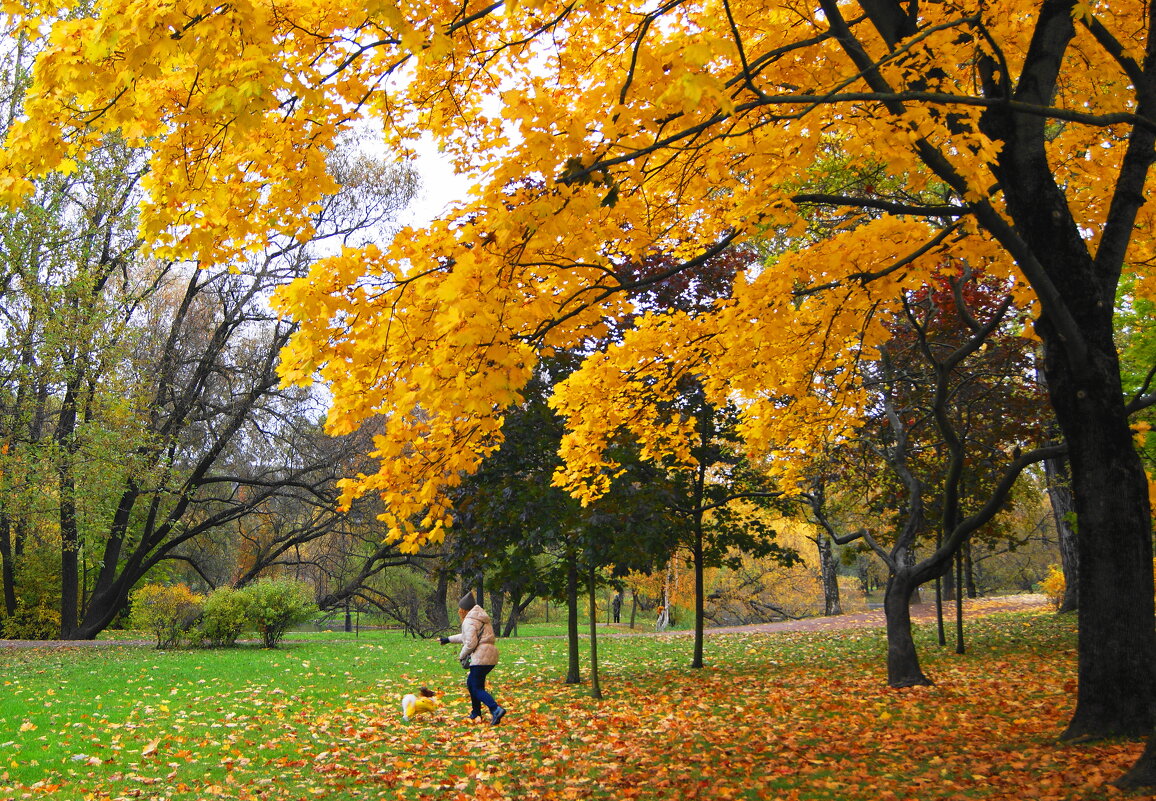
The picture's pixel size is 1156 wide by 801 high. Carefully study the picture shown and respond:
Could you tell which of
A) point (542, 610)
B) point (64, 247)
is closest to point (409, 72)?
point (64, 247)

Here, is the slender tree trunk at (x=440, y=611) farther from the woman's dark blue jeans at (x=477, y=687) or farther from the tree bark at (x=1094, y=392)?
the tree bark at (x=1094, y=392)

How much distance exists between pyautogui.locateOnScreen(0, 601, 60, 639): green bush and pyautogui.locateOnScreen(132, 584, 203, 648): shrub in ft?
18.4

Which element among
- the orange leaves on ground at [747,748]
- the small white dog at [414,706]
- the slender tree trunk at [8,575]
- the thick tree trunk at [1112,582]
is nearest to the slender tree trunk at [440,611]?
the slender tree trunk at [8,575]

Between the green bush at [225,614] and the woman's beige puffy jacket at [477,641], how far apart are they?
36.7 feet

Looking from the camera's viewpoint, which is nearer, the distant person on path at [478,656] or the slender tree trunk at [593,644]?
the distant person on path at [478,656]

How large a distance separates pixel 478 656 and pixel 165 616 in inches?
490

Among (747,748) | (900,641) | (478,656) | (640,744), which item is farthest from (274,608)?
(747,748)

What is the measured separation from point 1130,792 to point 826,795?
69.6 inches

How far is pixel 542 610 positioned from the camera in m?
41.0

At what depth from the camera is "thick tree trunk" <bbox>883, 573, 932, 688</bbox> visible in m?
9.89

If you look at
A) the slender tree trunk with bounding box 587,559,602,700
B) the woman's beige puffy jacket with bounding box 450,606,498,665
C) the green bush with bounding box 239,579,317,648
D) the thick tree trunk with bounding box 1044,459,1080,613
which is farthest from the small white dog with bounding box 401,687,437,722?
the thick tree trunk with bounding box 1044,459,1080,613

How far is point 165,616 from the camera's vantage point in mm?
17953

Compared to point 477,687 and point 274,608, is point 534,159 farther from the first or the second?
point 274,608

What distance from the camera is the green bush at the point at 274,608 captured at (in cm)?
1836
